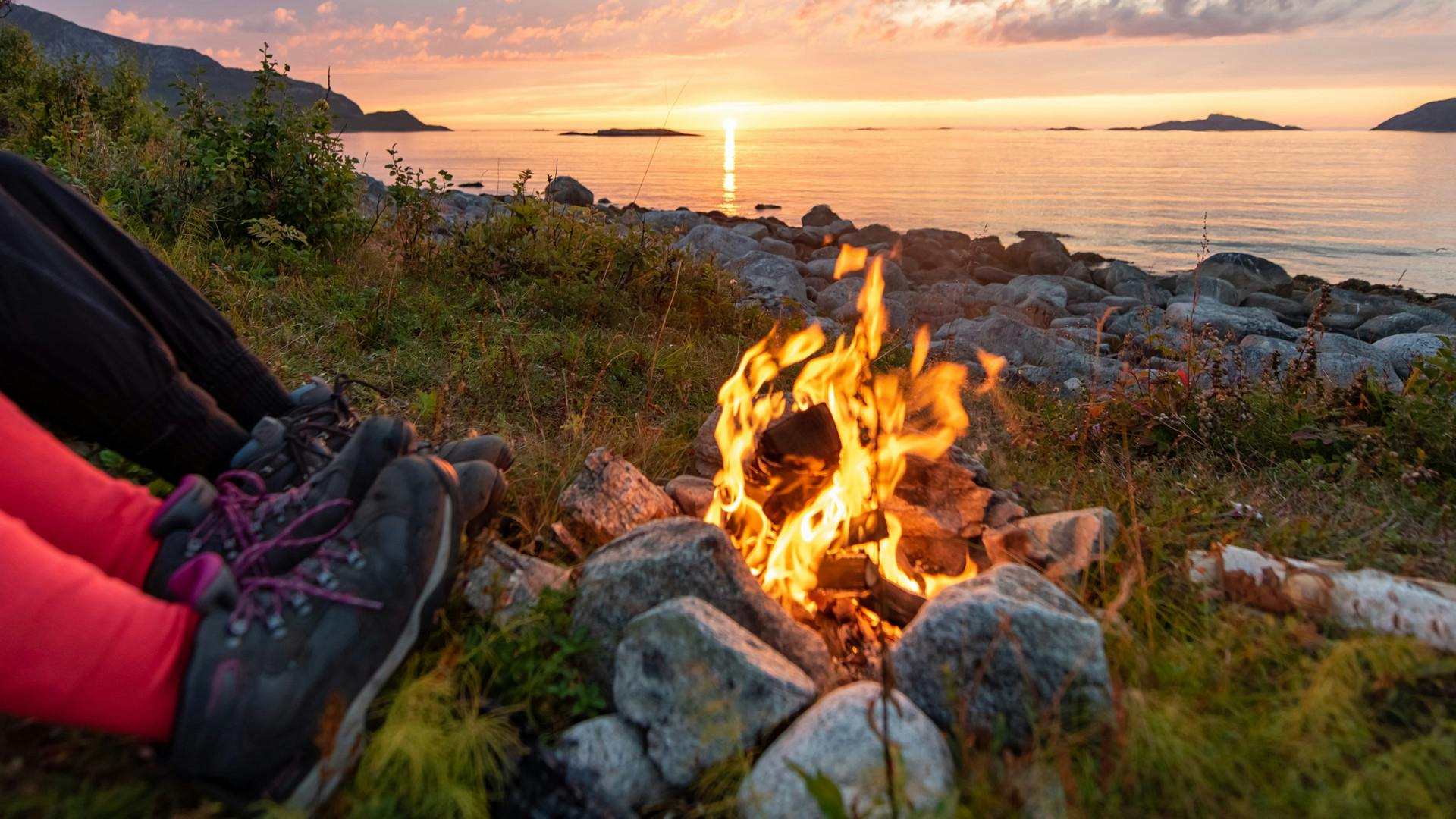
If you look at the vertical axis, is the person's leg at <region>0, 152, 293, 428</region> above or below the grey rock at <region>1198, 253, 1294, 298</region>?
above

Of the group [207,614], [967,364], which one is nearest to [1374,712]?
[207,614]

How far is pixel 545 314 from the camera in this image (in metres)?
6.29

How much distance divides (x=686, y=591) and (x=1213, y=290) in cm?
1593

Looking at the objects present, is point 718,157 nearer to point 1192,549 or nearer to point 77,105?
point 77,105

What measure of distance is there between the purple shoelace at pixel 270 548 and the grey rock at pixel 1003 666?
4.73ft

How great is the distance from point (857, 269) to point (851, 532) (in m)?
12.5

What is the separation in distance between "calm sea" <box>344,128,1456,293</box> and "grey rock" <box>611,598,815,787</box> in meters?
4.42

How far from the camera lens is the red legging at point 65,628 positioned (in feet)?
5.79

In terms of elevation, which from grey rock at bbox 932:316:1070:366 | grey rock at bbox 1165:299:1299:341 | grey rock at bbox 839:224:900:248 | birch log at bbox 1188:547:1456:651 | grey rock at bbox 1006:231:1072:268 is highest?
birch log at bbox 1188:547:1456:651

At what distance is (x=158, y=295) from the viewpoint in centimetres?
273

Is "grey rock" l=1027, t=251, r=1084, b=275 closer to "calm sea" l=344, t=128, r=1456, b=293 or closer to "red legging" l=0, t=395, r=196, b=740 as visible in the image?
"calm sea" l=344, t=128, r=1456, b=293

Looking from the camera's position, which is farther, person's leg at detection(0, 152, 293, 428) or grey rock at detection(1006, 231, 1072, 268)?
grey rock at detection(1006, 231, 1072, 268)

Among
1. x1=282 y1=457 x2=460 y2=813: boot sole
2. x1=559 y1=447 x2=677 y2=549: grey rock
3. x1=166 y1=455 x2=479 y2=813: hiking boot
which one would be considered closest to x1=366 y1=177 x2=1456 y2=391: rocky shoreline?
x1=559 y1=447 x2=677 y2=549: grey rock

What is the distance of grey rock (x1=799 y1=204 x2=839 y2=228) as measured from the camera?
24.0 m
